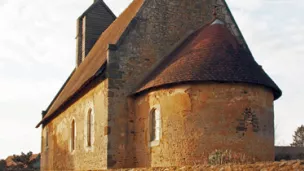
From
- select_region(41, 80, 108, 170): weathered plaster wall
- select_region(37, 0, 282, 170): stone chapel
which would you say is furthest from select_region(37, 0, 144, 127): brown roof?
select_region(41, 80, 108, 170): weathered plaster wall

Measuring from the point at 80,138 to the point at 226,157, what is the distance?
8.39m

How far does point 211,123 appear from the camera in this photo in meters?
16.6

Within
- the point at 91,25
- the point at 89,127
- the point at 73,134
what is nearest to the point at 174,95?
the point at 89,127

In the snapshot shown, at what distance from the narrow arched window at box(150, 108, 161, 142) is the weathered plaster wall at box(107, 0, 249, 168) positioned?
3.57ft

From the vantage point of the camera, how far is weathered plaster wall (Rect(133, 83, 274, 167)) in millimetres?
16609

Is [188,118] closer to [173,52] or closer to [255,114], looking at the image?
[255,114]

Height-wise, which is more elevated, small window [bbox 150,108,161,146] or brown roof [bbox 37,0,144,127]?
brown roof [bbox 37,0,144,127]

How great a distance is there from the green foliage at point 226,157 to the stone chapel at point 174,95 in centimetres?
22

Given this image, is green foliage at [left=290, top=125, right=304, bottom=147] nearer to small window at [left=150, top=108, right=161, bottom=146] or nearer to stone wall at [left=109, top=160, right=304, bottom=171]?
small window at [left=150, top=108, right=161, bottom=146]

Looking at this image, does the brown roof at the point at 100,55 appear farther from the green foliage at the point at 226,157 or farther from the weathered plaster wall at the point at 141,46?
the green foliage at the point at 226,157

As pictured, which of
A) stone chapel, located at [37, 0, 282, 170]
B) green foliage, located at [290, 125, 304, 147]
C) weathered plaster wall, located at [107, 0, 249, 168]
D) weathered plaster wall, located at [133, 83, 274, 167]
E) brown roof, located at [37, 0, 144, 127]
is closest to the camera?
weathered plaster wall, located at [133, 83, 274, 167]

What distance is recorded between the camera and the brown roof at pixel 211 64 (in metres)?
17.0

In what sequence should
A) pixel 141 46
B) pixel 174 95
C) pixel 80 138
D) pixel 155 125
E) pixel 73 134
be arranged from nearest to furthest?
pixel 174 95
pixel 155 125
pixel 141 46
pixel 80 138
pixel 73 134

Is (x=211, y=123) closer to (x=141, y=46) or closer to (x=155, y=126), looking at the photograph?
(x=155, y=126)
